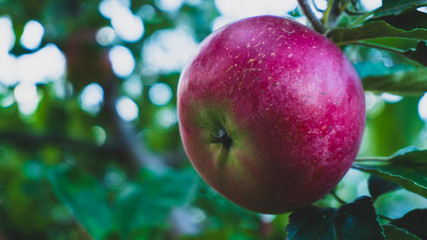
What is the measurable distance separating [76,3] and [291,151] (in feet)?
6.15

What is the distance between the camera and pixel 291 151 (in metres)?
0.53

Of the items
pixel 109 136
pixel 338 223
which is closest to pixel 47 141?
pixel 109 136

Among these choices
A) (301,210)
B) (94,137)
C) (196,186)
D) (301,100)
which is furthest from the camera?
(94,137)

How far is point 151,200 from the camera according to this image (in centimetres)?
147

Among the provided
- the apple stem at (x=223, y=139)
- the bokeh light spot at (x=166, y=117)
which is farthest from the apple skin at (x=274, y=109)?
the bokeh light spot at (x=166, y=117)

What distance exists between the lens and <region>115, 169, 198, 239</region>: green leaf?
1.41 meters

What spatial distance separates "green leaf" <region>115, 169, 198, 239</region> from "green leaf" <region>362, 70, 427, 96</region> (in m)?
0.84

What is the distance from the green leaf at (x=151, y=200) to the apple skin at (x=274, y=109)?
86 cm

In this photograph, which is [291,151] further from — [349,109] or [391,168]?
[391,168]

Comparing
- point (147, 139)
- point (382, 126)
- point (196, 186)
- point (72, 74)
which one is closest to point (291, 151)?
point (196, 186)

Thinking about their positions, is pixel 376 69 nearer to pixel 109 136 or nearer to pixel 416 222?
pixel 416 222

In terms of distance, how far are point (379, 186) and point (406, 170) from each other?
0.41ft

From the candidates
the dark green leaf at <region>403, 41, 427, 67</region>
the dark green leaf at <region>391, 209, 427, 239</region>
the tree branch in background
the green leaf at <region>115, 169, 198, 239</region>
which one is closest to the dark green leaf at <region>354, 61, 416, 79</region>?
the dark green leaf at <region>403, 41, 427, 67</region>

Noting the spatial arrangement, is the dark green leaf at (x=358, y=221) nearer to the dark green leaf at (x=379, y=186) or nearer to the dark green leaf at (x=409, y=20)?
the dark green leaf at (x=379, y=186)
